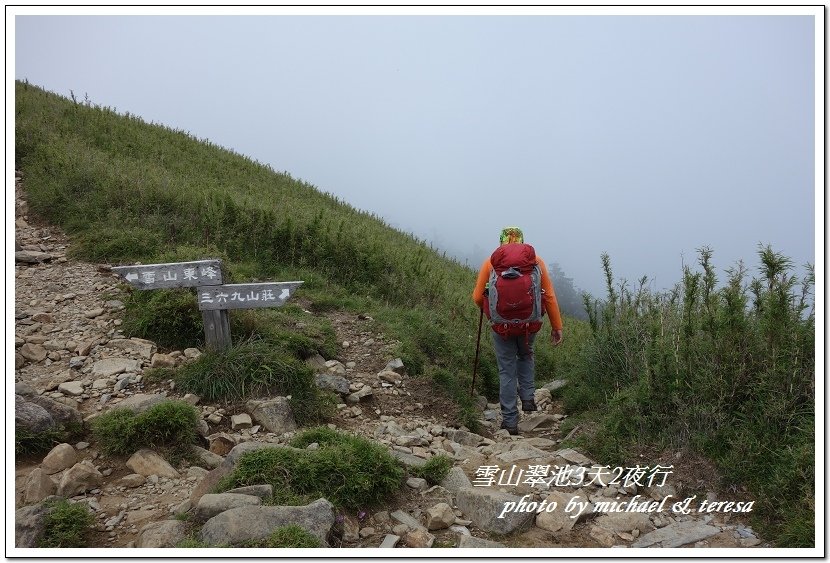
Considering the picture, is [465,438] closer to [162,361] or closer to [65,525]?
[162,361]

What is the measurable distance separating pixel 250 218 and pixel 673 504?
7.70 meters

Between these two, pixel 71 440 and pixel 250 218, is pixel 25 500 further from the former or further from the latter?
pixel 250 218

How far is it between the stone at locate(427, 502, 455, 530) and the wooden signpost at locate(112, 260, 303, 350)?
276 cm

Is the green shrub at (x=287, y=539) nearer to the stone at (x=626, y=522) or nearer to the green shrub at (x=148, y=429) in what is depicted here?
the green shrub at (x=148, y=429)

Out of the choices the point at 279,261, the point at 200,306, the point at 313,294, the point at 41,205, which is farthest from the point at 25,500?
the point at 41,205

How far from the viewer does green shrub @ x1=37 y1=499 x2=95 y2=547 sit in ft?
11.1

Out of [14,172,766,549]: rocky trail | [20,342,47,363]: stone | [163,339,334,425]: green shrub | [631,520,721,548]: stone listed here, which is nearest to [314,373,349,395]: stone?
[14,172,766,549]: rocky trail

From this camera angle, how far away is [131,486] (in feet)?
13.3

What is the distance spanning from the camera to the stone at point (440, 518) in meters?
3.64

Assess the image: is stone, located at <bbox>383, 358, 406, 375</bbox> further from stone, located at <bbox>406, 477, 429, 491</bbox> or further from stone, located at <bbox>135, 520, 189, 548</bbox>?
stone, located at <bbox>135, 520, 189, 548</bbox>

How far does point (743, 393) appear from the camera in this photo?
4.25 metres

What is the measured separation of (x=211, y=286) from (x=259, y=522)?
312 centimetres

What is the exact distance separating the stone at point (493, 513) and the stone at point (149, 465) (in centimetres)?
217

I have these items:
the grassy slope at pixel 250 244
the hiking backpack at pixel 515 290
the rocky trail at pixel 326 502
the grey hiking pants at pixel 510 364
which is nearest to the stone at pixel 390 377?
the rocky trail at pixel 326 502
